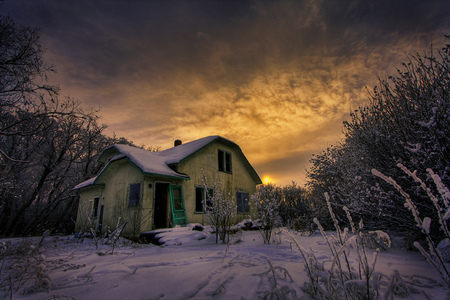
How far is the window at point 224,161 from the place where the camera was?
1310 cm

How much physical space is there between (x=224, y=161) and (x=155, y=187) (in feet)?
16.9

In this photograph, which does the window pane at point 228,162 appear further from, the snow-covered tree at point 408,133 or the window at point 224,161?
the snow-covered tree at point 408,133

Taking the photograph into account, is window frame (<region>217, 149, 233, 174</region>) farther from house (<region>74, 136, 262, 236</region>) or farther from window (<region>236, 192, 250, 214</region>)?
window (<region>236, 192, 250, 214</region>)

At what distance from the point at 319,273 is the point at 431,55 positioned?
3.89 meters

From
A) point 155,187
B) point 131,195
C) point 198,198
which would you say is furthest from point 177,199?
point 131,195

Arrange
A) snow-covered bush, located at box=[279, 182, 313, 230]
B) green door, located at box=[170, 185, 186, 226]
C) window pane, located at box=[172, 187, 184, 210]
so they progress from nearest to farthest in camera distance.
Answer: green door, located at box=[170, 185, 186, 226] → window pane, located at box=[172, 187, 184, 210] → snow-covered bush, located at box=[279, 182, 313, 230]

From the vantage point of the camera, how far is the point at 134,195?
29.8 feet

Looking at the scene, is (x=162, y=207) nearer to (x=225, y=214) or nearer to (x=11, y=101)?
(x=225, y=214)

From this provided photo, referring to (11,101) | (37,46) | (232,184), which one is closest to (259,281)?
(11,101)

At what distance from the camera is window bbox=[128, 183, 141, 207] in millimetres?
8858

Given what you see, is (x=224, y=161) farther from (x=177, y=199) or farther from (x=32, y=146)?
(x=32, y=146)

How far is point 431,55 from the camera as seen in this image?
123 inches

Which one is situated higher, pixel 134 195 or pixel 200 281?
pixel 134 195

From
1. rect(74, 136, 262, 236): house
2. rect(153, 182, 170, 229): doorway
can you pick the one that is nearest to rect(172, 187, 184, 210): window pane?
rect(74, 136, 262, 236): house
